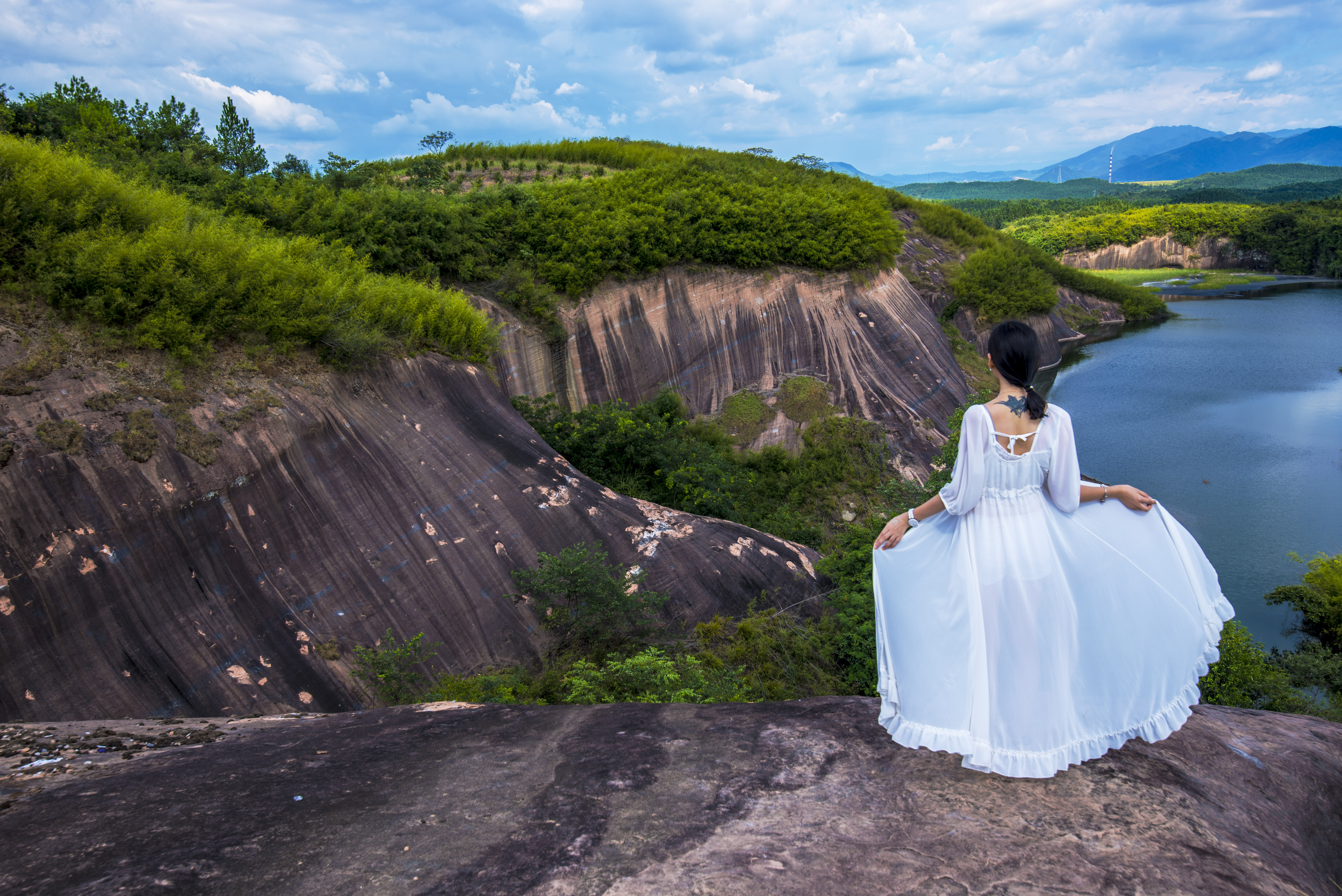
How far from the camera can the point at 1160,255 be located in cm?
7406

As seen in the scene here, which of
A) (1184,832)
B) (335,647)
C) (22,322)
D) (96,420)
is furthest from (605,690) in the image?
(22,322)

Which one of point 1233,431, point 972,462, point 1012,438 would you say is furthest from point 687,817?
point 1233,431

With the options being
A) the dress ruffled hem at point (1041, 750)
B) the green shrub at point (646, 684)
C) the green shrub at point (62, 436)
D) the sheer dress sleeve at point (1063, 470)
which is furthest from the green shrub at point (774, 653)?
Result: the green shrub at point (62, 436)

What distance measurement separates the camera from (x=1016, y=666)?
11.5 feet

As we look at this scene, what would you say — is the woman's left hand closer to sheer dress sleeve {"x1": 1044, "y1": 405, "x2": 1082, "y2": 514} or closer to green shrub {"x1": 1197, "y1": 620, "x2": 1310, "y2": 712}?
sheer dress sleeve {"x1": 1044, "y1": 405, "x2": 1082, "y2": 514}

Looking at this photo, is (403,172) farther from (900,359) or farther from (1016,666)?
(1016,666)

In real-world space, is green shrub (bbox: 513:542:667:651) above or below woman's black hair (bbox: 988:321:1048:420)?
below

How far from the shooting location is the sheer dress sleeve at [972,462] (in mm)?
3658

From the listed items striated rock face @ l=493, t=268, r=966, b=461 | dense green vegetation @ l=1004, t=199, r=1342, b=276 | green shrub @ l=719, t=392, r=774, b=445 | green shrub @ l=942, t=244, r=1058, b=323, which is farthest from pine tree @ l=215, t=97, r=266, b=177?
dense green vegetation @ l=1004, t=199, r=1342, b=276

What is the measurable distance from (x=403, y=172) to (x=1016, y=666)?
23.5 m

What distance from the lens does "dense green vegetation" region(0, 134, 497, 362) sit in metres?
7.51

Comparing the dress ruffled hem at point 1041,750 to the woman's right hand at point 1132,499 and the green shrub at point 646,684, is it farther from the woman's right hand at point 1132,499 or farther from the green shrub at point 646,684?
the green shrub at point 646,684

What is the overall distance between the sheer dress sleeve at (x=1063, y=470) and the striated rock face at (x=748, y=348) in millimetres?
14140

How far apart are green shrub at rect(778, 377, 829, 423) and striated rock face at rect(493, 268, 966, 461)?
0.86 feet
